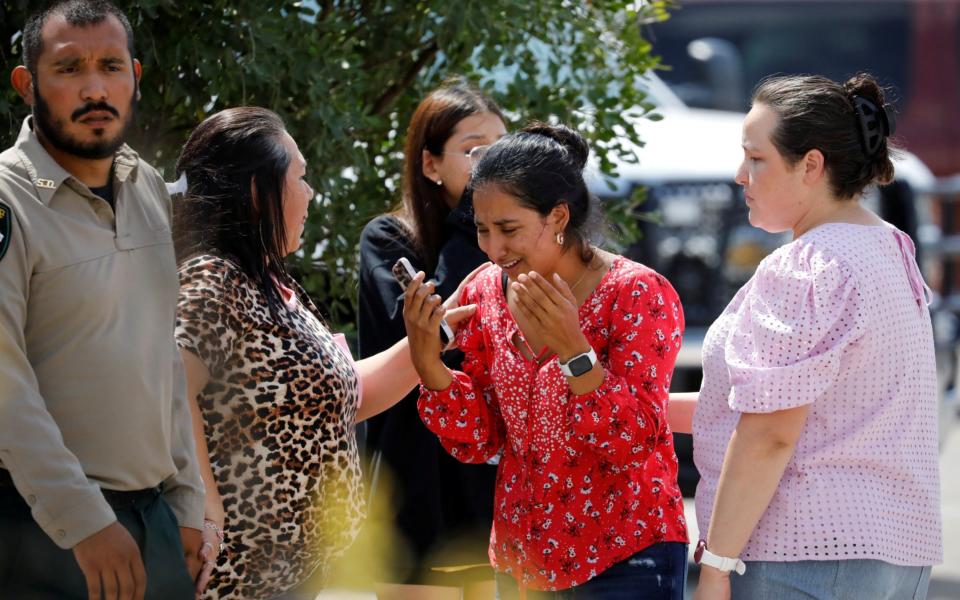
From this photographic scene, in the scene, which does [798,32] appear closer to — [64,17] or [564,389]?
[564,389]

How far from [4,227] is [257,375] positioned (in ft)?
2.21

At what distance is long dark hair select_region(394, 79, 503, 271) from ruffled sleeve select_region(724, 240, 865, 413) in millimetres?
1238

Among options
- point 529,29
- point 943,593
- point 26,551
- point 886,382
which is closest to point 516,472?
point 886,382

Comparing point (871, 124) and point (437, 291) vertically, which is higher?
point (871, 124)

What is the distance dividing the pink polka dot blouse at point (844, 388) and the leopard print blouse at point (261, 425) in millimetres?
855

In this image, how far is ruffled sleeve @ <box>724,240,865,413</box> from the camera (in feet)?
8.27

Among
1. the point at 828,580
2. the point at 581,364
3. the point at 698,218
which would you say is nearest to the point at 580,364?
the point at 581,364

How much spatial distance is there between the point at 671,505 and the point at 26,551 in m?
1.29

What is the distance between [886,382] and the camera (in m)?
2.58

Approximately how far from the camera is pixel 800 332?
253 cm

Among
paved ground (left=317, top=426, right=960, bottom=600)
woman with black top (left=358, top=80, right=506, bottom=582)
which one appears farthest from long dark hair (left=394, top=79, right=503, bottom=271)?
paved ground (left=317, top=426, right=960, bottom=600)

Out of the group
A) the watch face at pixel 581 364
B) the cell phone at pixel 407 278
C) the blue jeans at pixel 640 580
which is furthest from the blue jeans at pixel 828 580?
the cell phone at pixel 407 278

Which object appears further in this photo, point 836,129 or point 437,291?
point 437,291

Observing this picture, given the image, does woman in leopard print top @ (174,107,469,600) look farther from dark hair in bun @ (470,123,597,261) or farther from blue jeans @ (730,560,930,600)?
blue jeans @ (730,560,930,600)
